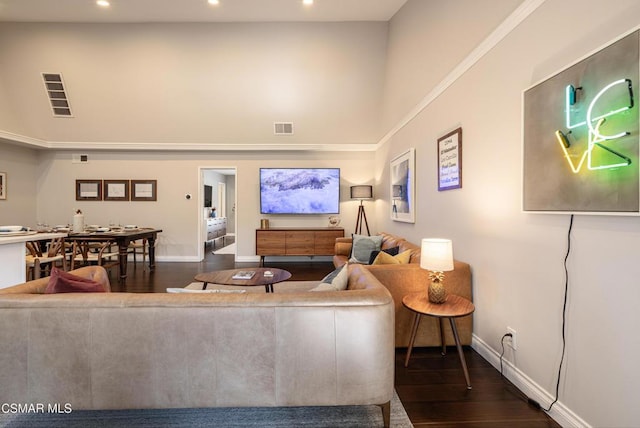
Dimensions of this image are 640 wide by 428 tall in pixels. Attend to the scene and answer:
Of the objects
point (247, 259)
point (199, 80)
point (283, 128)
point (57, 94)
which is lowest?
point (247, 259)

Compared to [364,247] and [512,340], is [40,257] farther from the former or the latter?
[512,340]

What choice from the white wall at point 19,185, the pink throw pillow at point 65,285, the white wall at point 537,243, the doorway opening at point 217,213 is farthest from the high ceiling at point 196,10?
the pink throw pillow at point 65,285

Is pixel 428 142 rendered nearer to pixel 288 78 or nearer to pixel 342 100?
pixel 342 100

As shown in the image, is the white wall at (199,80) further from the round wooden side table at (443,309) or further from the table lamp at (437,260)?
the round wooden side table at (443,309)

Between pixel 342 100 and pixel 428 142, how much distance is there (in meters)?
2.39

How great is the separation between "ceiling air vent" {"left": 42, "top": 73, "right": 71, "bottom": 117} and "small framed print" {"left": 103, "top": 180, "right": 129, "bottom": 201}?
147 cm

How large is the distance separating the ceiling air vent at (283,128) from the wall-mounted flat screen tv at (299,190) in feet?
2.55

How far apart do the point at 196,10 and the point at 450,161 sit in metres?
3.94

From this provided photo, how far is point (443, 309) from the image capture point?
1.99m

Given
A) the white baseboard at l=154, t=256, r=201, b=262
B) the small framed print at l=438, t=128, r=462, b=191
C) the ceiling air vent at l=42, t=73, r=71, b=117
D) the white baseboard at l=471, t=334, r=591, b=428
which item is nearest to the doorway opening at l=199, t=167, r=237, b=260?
the white baseboard at l=154, t=256, r=201, b=262

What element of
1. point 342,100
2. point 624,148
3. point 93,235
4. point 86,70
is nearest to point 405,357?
point 624,148

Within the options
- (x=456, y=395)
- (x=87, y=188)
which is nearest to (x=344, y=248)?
(x=456, y=395)

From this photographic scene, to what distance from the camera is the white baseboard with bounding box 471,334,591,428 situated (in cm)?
152

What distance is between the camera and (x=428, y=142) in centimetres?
332
